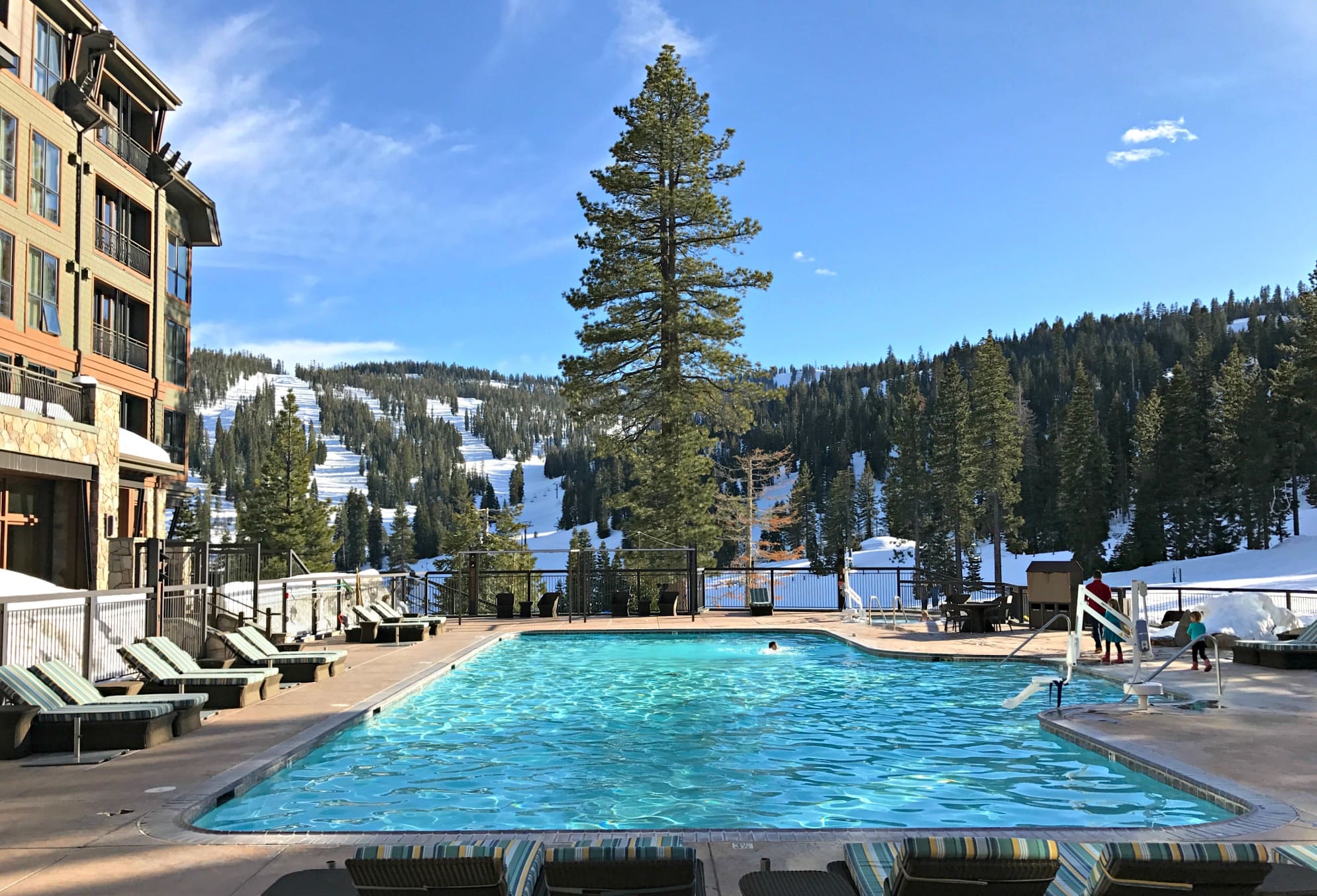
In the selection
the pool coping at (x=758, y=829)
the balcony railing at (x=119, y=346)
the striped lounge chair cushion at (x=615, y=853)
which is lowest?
the pool coping at (x=758, y=829)

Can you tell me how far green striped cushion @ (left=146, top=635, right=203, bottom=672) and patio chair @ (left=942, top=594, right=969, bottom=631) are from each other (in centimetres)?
1447

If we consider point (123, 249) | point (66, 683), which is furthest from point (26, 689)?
point (123, 249)

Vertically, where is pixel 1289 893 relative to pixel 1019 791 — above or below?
above

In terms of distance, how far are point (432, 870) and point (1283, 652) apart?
14.9 meters

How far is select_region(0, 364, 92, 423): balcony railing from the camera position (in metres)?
17.3

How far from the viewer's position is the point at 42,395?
18438 millimetres

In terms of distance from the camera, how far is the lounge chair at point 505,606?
2462cm

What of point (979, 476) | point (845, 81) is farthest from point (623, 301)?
point (979, 476)

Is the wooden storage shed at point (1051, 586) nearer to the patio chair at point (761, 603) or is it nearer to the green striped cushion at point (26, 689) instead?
the patio chair at point (761, 603)

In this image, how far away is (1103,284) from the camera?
64.4 m

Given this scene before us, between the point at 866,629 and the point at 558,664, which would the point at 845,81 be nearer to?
the point at 866,629

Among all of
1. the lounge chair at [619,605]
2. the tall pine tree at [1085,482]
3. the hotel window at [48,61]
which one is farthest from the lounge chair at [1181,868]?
the tall pine tree at [1085,482]

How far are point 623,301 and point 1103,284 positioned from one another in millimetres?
46501

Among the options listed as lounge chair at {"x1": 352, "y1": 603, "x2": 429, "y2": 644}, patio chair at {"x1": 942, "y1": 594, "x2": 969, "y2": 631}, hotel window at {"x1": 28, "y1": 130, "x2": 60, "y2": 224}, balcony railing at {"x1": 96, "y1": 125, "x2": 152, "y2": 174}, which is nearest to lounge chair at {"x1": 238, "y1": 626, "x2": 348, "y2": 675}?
lounge chair at {"x1": 352, "y1": 603, "x2": 429, "y2": 644}
